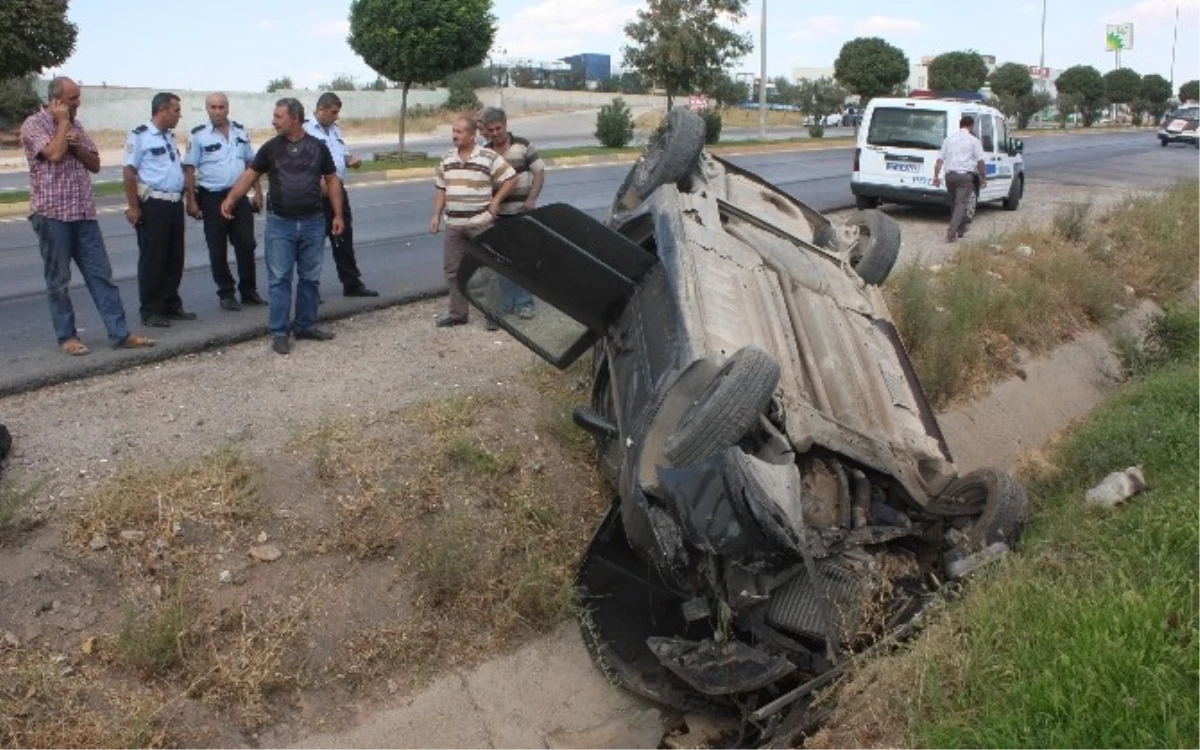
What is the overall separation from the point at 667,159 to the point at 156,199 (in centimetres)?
350

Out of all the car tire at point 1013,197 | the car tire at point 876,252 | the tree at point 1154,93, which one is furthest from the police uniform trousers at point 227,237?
the tree at point 1154,93

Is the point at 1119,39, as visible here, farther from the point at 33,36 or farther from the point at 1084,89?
the point at 33,36

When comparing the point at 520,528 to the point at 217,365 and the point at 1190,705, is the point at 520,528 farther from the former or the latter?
the point at 1190,705

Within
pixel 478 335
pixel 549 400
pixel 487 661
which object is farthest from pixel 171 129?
pixel 487 661

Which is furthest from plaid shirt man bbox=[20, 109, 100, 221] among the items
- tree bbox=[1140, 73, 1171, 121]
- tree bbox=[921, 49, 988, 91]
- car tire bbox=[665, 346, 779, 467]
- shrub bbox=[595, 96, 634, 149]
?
tree bbox=[1140, 73, 1171, 121]

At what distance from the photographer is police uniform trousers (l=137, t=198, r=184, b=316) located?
25.7 feet

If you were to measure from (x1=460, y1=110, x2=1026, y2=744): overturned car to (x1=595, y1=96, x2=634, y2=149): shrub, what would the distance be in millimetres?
24582

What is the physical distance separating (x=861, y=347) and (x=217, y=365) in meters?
4.09

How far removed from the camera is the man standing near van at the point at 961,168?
14.4 meters

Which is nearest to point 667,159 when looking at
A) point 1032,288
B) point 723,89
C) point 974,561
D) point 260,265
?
point 974,561

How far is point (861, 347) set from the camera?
586 centimetres

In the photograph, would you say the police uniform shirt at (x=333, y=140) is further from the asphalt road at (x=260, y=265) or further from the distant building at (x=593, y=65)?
the distant building at (x=593, y=65)

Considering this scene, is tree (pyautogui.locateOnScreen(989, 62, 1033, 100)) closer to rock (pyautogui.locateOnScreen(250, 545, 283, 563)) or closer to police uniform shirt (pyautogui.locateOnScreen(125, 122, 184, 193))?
police uniform shirt (pyautogui.locateOnScreen(125, 122, 184, 193))

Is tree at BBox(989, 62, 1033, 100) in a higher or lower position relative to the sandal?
higher
